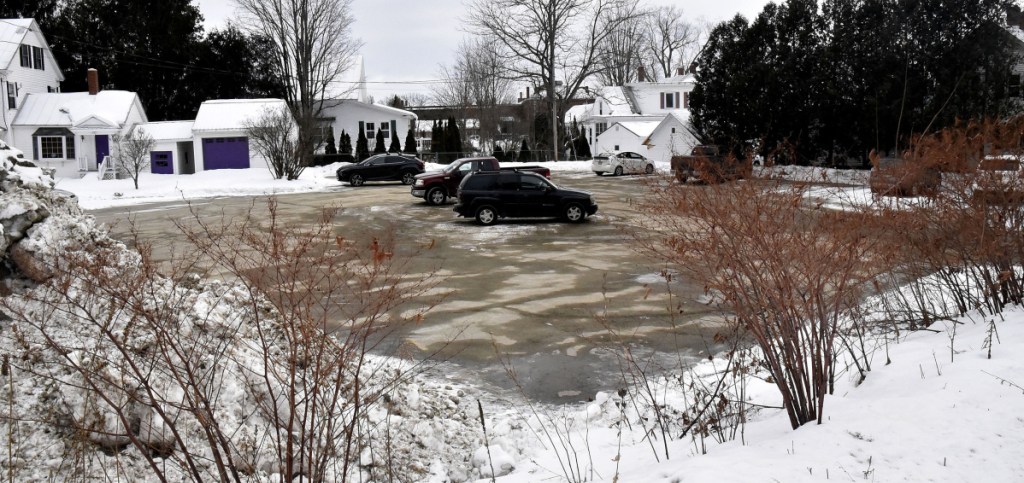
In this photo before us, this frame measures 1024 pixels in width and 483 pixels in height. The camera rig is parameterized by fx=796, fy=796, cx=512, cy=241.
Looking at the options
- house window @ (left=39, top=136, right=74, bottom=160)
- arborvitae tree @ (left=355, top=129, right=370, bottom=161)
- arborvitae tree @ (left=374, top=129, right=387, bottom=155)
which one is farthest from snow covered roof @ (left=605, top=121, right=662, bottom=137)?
house window @ (left=39, top=136, right=74, bottom=160)

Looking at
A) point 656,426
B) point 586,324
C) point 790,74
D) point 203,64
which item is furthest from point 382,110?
point 656,426

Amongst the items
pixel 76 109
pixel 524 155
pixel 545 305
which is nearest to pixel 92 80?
pixel 76 109

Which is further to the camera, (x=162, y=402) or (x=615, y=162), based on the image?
(x=615, y=162)

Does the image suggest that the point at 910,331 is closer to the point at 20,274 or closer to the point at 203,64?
the point at 20,274

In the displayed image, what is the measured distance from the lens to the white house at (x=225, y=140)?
46.1 meters

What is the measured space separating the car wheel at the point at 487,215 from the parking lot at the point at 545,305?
345 mm

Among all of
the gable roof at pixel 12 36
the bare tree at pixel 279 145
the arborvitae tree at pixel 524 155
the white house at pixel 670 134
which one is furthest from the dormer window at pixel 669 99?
the gable roof at pixel 12 36

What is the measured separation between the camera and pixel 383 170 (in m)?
37.7

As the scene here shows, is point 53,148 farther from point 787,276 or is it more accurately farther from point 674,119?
point 787,276

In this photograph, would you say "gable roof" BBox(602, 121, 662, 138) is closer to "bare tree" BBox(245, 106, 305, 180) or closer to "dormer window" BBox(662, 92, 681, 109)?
"dormer window" BBox(662, 92, 681, 109)

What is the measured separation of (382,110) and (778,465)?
57.1 meters

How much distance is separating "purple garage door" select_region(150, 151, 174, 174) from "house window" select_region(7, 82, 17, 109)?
755 cm

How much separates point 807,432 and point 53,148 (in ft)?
155

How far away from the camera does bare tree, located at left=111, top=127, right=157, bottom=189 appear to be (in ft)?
120
